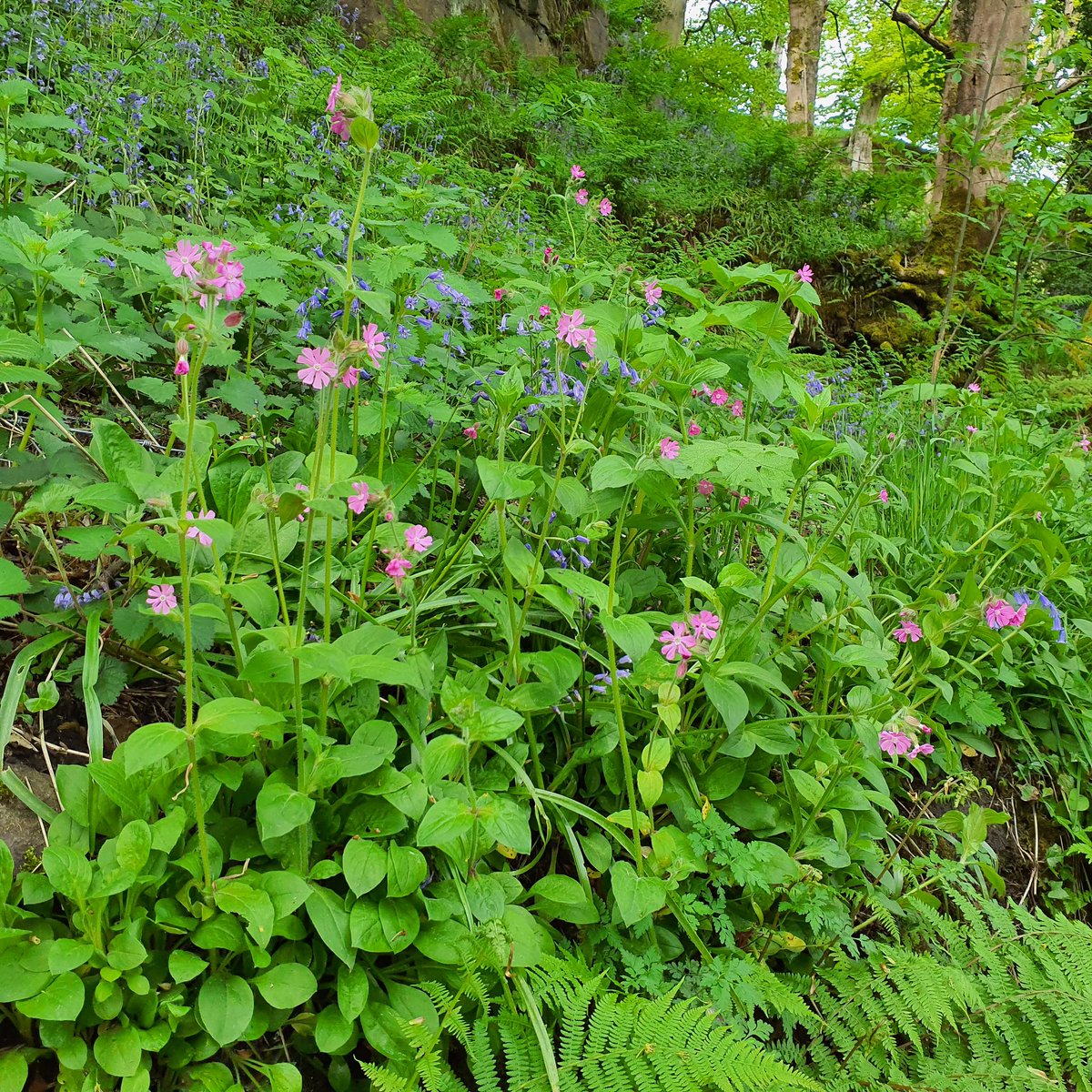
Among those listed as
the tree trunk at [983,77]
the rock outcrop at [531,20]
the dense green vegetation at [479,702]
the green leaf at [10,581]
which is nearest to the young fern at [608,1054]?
the dense green vegetation at [479,702]

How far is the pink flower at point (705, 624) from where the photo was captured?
152cm

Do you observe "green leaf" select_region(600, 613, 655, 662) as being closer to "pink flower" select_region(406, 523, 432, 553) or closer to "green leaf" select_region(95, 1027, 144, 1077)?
"pink flower" select_region(406, 523, 432, 553)

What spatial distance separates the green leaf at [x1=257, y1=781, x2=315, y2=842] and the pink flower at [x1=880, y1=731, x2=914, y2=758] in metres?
1.14

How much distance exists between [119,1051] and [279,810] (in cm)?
36

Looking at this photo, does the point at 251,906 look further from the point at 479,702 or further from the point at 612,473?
the point at 612,473

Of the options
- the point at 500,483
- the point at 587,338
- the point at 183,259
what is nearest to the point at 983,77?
the point at 587,338

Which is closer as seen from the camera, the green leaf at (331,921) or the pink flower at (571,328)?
the green leaf at (331,921)

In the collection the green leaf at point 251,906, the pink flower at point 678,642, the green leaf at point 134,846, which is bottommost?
the green leaf at point 251,906

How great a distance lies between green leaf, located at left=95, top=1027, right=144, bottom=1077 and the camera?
104 centimetres

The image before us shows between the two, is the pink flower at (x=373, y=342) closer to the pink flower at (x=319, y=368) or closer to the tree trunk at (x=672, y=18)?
the pink flower at (x=319, y=368)

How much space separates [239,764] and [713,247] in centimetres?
528

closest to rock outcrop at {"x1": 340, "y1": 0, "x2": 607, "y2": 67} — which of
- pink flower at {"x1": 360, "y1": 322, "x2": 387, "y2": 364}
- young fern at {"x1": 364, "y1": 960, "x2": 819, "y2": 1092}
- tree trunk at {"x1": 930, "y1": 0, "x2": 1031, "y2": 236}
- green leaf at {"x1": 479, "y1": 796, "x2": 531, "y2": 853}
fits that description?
tree trunk at {"x1": 930, "y1": 0, "x2": 1031, "y2": 236}

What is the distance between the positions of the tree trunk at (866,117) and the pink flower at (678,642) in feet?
45.5

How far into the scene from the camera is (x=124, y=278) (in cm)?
218
